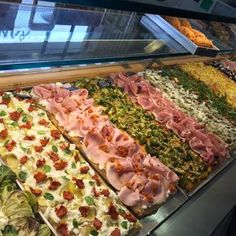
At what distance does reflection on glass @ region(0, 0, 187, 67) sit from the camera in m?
1.64

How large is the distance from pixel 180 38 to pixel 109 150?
1278 millimetres

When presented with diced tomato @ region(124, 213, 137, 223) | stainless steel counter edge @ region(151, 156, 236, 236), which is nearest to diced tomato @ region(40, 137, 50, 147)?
diced tomato @ region(124, 213, 137, 223)

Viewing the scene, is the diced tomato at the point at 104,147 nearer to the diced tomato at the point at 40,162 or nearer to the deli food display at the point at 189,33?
the diced tomato at the point at 40,162

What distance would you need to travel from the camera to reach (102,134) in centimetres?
199

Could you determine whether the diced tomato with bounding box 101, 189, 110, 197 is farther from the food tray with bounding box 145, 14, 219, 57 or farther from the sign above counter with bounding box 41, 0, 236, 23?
the food tray with bounding box 145, 14, 219, 57

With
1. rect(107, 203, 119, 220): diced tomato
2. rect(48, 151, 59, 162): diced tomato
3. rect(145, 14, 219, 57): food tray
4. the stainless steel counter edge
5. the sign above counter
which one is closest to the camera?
the sign above counter

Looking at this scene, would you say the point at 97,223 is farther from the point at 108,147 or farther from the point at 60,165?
the point at 108,147

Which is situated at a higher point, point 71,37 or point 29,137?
point 71,37

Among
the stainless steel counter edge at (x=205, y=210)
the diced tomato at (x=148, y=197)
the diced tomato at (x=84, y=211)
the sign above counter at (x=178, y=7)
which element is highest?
the sign above counter at (x=178, y=7)

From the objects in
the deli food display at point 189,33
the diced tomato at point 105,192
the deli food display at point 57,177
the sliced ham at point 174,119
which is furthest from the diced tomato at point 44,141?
the deli food display at point 189,33

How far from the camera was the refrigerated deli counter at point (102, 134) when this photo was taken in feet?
5.02

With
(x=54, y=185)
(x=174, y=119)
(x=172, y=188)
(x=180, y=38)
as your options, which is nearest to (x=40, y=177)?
(x=54, y=185)

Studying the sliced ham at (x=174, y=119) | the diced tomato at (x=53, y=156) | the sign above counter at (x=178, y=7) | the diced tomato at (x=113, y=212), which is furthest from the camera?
the sliced ham at (x=174, y=119)

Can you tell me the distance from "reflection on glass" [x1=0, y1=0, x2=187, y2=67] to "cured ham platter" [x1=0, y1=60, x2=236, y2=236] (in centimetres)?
29
